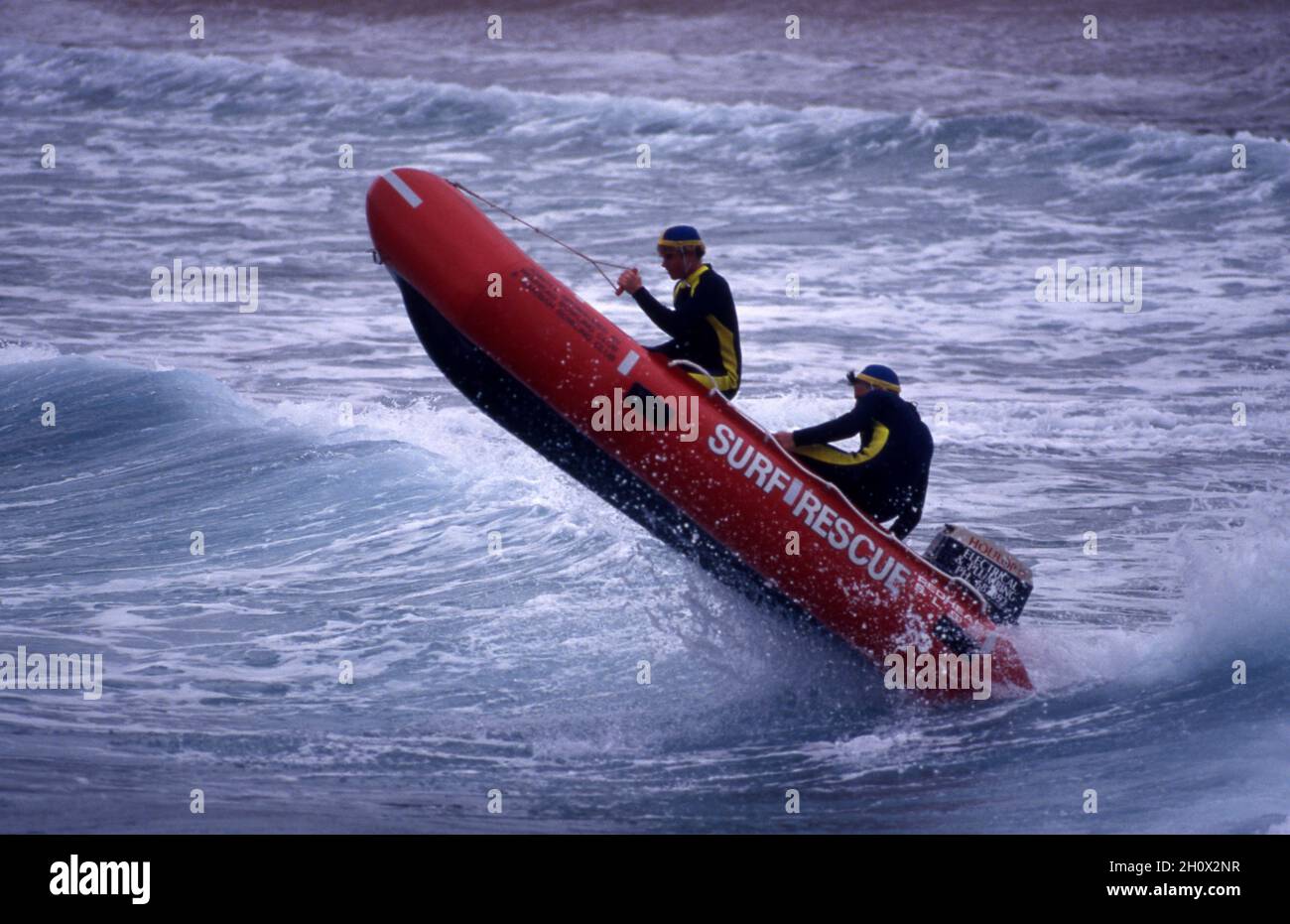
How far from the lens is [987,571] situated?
6609 mm

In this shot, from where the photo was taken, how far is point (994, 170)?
759 inches

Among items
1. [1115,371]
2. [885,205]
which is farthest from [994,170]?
[1115,371]

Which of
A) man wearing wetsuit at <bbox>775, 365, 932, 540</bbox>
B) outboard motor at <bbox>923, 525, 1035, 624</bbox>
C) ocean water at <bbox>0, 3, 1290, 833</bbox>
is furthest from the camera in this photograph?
outboard motor at <bbox>923, 525, 1035, 624</bbox>

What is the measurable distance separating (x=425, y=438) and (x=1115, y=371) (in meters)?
5.24

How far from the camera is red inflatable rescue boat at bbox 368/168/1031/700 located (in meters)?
6.36

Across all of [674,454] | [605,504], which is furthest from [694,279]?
[605,504]

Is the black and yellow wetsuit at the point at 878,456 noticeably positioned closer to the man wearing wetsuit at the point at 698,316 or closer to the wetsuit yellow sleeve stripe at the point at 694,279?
the man wearing wetsuit at the point at 698,316

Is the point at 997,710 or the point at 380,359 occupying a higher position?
the point at 380,359

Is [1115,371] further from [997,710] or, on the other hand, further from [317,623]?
[317,623]

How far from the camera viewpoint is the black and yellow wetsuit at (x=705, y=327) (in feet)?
21.4

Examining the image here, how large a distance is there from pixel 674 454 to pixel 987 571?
141 cm

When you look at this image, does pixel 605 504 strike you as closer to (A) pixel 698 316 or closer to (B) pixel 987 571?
(A) pixel 698 316

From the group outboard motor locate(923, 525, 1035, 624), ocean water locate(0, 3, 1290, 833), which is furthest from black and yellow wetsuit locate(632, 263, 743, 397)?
outboard motor locate(923, 525, 1035, 624)

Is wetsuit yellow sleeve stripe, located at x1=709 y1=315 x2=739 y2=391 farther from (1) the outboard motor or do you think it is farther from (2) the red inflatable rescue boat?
(1) the outboard motor
